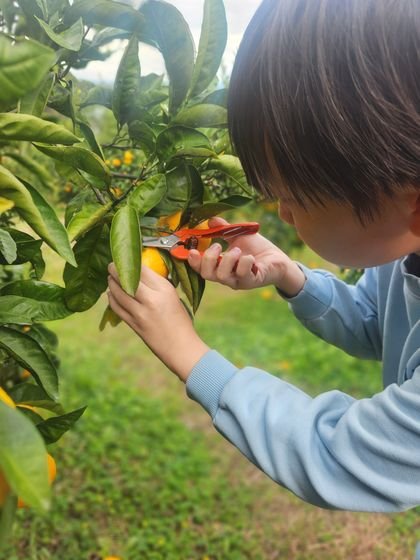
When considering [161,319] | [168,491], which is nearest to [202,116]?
[161,319]

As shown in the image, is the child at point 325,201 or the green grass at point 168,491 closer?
the child at point 325,201

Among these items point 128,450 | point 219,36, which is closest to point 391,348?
point 219,36

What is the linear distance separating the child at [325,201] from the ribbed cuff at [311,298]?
29 centimetres

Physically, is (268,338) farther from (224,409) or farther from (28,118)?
(28,118)

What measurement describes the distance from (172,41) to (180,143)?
0.37ft

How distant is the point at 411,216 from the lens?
85cm

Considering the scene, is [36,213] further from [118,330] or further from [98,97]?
[118,330]

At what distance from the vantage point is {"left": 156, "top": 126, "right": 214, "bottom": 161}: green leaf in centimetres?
80

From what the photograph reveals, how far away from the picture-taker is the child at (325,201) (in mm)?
773

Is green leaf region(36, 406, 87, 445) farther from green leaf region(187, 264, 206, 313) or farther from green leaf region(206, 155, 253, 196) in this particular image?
green leaf region(206, 155, 253, 196)

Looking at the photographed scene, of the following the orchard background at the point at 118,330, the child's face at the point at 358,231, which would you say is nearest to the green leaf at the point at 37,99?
the orchard background at the point at 118,330

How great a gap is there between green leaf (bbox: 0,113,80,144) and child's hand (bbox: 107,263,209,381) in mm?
233

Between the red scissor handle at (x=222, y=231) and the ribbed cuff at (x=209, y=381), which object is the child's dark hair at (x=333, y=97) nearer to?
the red scissor handle at (x=222, y=231)

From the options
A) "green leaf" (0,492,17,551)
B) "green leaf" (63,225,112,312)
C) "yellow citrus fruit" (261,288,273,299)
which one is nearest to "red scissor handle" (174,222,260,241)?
"green leaf" (63,225,112,312)
